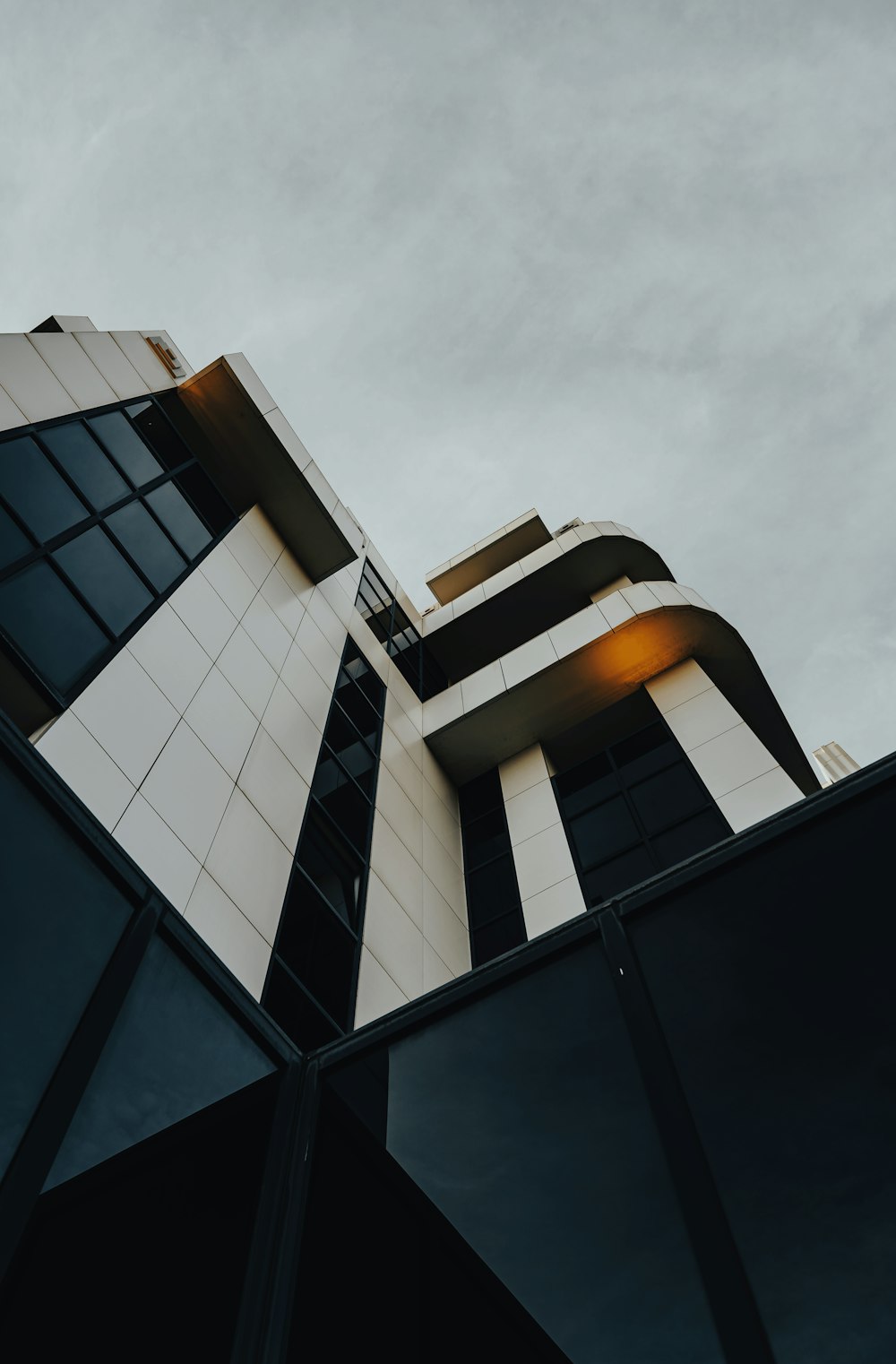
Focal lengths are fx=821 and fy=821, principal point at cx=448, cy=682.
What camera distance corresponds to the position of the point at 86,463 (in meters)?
12.9

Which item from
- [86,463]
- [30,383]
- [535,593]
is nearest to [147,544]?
[86,463]

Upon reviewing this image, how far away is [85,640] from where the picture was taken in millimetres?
10711

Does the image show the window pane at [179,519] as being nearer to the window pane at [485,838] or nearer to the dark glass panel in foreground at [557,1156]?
the window pane at [485,838]

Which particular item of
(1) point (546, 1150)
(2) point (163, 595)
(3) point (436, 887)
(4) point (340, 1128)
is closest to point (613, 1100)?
(1) point (546, 1150)

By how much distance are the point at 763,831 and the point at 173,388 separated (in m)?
16.9

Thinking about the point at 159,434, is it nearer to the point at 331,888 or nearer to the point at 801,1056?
the point at 331,888

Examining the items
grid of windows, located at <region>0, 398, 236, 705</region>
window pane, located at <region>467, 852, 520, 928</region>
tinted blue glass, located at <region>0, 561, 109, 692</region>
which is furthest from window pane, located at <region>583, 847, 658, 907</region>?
tinted blue glass, located at <region>0, 561, 109, 692</region>

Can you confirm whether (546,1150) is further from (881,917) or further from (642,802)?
(642,802)

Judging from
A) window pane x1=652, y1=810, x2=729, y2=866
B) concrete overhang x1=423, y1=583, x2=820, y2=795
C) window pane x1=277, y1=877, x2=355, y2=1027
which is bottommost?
window pane x1=652, y1=810, x2=729, y2=866

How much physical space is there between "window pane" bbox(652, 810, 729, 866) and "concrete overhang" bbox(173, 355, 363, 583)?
31.2 feet

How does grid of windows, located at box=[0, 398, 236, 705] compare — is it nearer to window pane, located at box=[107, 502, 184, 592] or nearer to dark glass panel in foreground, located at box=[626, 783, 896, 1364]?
window pane, located at box=[107, 502, 184, 592]

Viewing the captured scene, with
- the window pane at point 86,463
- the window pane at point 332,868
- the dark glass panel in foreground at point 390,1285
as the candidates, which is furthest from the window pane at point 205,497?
the dark glass panel in foreground at point 390,1285

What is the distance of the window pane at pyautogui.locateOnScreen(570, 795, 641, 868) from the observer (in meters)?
16.6

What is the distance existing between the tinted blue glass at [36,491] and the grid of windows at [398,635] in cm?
1016
